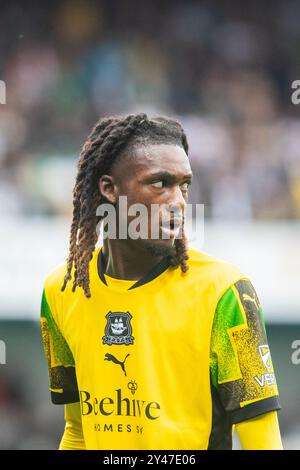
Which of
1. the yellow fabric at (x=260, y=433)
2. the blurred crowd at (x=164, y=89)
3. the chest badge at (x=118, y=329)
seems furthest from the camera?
the blurred crowd at (x=164, y=89)

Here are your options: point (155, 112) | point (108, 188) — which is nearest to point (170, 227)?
point (108, 188)

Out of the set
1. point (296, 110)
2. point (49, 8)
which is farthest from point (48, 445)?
point (49, 8)

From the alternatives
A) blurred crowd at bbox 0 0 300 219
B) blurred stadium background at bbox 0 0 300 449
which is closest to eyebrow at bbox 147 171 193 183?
blurred stadium background at bbox 0 0 300 449

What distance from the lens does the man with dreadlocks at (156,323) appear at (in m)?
3.04

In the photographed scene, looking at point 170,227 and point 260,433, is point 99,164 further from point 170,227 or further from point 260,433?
point 260,433

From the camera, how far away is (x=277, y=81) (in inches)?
426

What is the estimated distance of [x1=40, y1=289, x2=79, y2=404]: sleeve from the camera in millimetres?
3467

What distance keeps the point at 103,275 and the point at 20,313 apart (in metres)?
4.43

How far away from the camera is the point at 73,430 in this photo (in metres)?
3.51

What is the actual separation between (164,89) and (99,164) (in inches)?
289

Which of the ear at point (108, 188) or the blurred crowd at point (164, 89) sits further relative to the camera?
the blurred crowd at point (164, 89)

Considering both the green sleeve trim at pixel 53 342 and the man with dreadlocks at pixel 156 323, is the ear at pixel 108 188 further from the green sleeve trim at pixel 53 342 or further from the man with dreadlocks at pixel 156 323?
the green sleeve trim at pixel 53 342

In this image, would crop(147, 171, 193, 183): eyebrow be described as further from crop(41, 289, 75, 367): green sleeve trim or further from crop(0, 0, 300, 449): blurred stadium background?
crop(0, 0, 300, 449): blurred stadium background

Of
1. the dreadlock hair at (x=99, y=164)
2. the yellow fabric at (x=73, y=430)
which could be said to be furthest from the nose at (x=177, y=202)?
the yellow fabric at (x=73, y=430)
